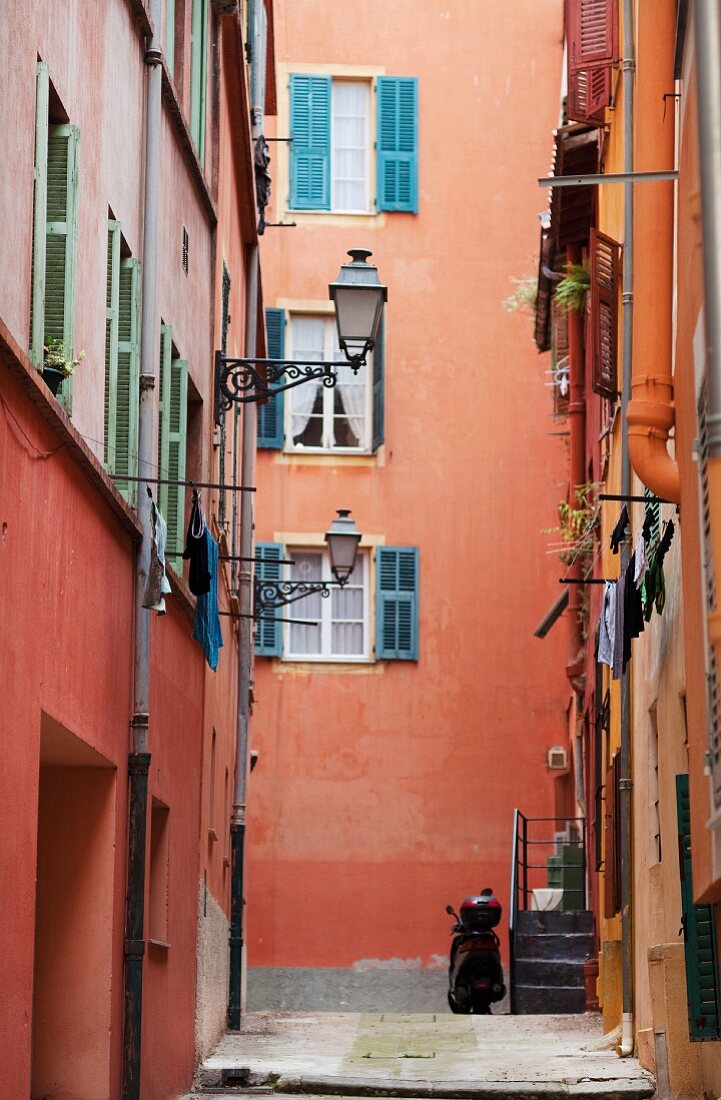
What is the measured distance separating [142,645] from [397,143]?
19081 millimetres

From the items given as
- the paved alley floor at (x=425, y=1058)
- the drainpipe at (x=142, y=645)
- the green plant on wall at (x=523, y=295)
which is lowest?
the paved alley floor at (x=425, y=1058)

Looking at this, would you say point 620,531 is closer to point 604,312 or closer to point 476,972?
point 604,312

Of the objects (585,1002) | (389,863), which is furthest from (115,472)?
(389,863)

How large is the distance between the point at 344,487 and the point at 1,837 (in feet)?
69.1

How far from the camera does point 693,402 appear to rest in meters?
9.14

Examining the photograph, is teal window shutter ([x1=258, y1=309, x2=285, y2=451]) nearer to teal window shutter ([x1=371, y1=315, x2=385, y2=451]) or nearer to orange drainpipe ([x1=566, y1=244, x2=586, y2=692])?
teal window shutter ([x1=371, y1=315, x2=385, y2=451])

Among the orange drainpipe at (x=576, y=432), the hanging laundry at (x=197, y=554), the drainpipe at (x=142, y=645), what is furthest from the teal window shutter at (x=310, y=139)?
the drainpipe at (x=142, y=645)

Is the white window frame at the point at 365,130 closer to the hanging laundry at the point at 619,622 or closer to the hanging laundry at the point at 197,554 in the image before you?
the hanging laundry at the point at 619,622

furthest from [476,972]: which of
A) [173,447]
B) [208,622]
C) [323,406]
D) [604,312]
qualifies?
[173,447]

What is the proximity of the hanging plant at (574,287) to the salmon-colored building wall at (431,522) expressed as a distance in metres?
7.35

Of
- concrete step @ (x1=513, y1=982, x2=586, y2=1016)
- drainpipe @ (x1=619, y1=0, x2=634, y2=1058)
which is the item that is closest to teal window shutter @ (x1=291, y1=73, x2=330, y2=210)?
concrete step @ (x1=513, y1=982, x2=586, y2=1016)

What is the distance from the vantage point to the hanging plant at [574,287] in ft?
69.4

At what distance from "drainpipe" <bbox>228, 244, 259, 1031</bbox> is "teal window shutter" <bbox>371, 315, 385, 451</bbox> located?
7.61m

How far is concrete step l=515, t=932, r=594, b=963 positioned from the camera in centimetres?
2173
